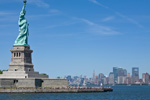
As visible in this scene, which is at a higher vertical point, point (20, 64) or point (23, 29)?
point (23, 29)

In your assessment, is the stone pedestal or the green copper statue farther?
the green copper statue

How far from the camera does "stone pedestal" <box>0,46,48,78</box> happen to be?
4082 inches

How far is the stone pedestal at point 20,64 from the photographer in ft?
340

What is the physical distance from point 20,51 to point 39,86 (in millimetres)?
11798

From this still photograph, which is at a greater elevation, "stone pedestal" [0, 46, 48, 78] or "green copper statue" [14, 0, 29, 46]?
"green copper statue" [14, 0, 29, 46]

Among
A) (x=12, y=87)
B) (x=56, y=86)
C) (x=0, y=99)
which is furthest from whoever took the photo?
(x=56, y=86)

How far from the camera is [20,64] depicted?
106 m

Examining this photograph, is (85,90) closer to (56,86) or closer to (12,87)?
(56,86)

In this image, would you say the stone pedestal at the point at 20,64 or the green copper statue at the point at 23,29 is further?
the green copper statue at the point at 23,29

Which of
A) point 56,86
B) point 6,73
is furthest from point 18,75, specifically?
point 56,86

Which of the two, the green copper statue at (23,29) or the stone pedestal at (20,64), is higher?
the green copper statue at (23,29)

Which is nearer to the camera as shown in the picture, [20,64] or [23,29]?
[20,64]

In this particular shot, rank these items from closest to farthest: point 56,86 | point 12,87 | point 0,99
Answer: point 0,99 → point 12,87 → point 56,86

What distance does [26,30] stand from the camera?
111 metres
